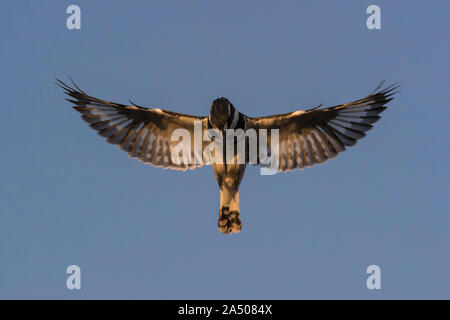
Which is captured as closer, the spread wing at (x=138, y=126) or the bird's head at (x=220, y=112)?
the bird's head at (x=220, y=112)

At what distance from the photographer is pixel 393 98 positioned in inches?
493

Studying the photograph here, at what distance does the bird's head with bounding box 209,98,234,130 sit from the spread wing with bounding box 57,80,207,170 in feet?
4.27

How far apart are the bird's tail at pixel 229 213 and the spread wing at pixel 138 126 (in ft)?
3.53

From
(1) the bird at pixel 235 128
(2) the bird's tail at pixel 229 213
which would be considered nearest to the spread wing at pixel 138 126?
(1) the bird at pixel 235 128

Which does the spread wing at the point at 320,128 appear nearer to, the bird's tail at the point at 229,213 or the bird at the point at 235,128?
the bird at the point at 235,128

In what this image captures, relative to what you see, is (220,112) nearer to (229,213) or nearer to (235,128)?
(235,128)

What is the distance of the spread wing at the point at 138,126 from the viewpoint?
508 inches

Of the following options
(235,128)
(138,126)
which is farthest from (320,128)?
(138,126)

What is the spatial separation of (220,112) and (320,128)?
2.84 metres

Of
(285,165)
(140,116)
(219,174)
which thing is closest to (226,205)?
(219,174)

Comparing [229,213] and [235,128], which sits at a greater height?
[235,128]

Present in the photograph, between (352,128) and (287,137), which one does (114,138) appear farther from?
(352,128)

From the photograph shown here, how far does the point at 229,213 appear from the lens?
42.2ft

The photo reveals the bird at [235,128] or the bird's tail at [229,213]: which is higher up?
the bird at [235,128]
